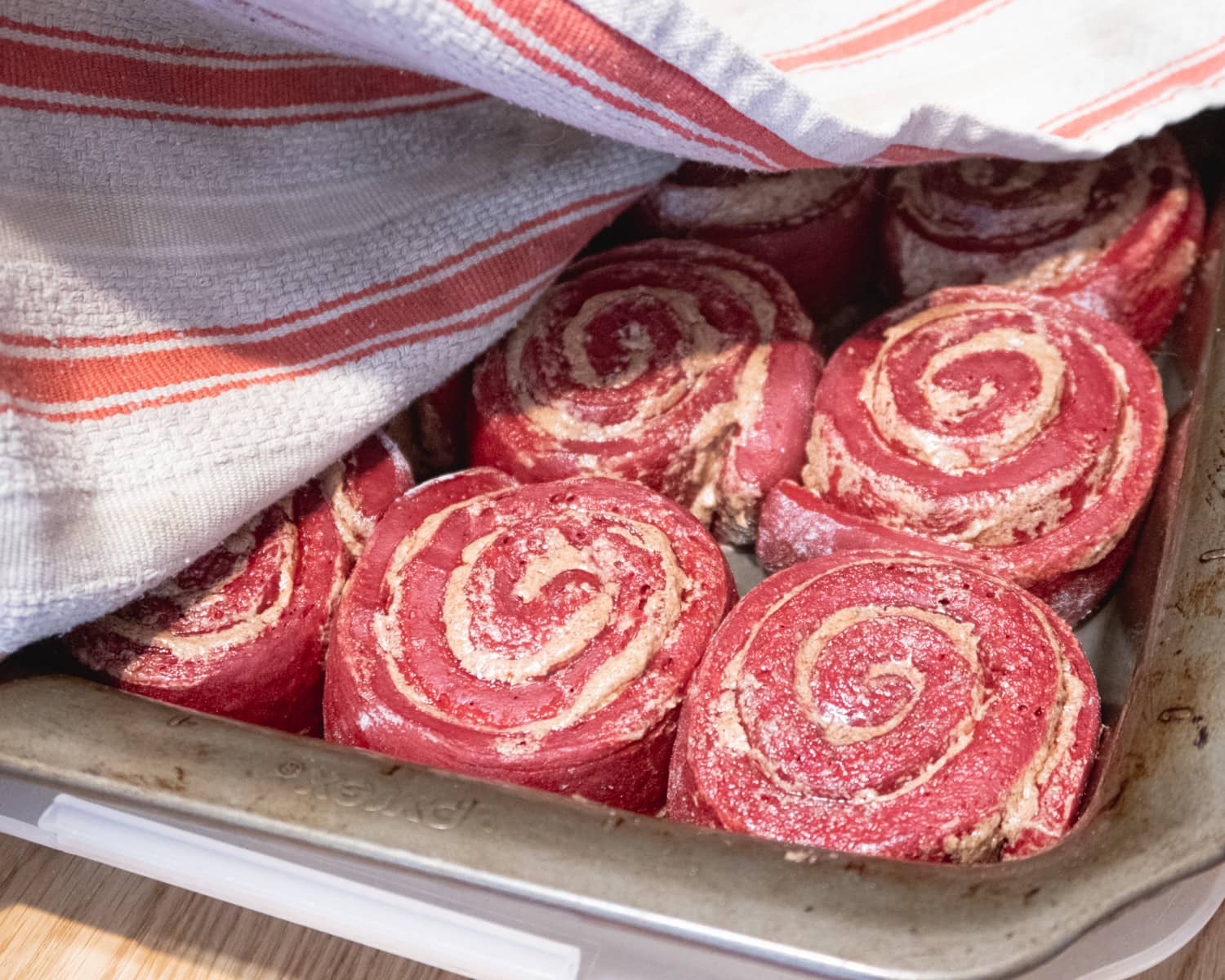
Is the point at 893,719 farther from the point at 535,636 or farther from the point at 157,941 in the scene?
the point at 157,941

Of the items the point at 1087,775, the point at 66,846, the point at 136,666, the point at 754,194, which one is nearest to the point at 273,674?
the point at 136,666

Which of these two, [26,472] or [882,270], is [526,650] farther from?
[882,270]

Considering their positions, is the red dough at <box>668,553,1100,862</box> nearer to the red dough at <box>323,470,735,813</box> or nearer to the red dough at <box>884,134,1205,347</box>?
the red dough at <box>323,470,735,813</box>

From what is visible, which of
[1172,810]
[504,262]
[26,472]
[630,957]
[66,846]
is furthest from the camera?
[504,262]

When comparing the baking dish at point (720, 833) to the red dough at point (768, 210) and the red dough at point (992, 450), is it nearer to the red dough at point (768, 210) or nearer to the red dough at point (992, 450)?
the red dough at point (992, 450)

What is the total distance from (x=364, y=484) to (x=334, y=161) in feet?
1.54

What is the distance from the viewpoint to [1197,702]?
Result: 1011 millimetres

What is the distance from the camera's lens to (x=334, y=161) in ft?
4.86

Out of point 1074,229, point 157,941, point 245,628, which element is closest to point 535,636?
point 245,628

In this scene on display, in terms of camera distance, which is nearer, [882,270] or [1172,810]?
[1172,810]

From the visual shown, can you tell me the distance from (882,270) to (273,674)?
1297 mm

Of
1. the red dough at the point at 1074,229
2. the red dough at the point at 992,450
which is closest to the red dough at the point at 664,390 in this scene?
the red dough at the point at 992,450

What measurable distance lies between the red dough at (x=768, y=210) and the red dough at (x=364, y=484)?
2.25ft

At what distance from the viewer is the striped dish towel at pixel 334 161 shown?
1148 millimetres
